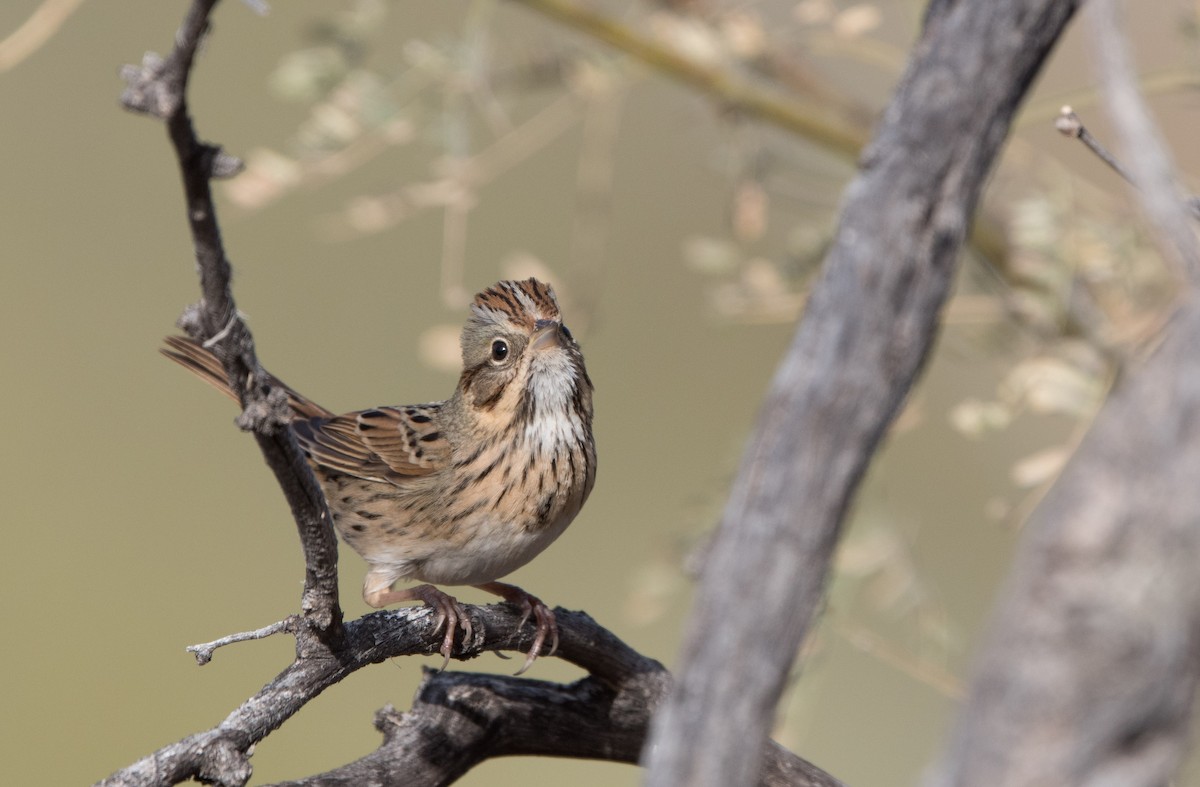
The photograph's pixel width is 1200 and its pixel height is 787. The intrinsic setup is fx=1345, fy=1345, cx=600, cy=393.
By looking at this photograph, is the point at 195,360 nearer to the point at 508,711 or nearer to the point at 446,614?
the point at 446,614

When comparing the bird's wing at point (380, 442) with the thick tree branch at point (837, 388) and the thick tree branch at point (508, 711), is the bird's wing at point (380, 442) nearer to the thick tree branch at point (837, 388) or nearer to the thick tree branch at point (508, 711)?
the thick tree branch at point (508, 711)

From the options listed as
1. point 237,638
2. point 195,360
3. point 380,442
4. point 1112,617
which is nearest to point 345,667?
point 237,638

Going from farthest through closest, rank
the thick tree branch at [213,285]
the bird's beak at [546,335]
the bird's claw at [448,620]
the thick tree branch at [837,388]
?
the bird's beak at [546,335], the bird's claw at [448,620], the thick tree branch at [837,388], the thick tree branch at [213,285]

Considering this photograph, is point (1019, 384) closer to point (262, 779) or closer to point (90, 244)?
point (262, 779)

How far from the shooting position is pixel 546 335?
3123mm

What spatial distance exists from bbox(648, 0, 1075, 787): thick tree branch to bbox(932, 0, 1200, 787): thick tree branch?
188 millimetres

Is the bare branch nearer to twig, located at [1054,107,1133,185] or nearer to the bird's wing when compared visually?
twig, located at [1054,107,1133,185]

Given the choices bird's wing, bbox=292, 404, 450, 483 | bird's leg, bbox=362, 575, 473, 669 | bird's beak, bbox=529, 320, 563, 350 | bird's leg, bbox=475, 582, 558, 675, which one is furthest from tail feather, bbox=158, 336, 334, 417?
bird's leg, bbox=475, 582, 558, 675

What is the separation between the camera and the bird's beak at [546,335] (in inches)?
123

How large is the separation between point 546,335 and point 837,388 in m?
1.87

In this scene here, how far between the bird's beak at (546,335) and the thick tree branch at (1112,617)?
6.50 feet

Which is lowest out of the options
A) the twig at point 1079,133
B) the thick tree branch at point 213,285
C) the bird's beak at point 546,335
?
the thick tree branch at point 213,285

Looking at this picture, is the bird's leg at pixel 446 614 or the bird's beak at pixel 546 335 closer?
the bird's leg at pixel 446 614

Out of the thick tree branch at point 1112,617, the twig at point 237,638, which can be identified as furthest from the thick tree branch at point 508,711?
the thick tree branch at point 1112,617
